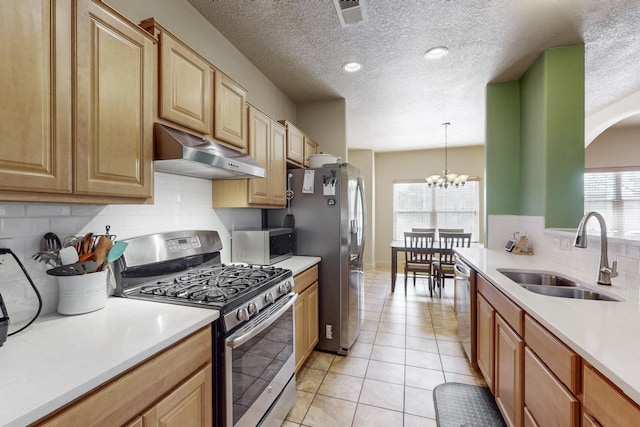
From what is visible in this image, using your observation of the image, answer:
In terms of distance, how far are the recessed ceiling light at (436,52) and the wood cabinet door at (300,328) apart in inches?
90.3

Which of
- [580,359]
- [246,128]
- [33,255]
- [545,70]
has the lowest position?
[580,359]

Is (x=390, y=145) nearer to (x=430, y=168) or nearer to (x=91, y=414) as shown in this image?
(x=430, y=168)

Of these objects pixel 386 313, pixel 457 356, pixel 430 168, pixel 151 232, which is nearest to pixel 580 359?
pixel 457 356

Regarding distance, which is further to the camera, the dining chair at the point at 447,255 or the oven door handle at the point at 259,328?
the dining chair at the point at 447,255

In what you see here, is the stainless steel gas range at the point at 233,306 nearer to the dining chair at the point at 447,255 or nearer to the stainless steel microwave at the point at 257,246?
the stainless steel microwave at the point at 257,246

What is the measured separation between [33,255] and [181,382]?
0.80 meters

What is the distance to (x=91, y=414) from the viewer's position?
0.75 metres

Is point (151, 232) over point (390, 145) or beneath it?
beneath

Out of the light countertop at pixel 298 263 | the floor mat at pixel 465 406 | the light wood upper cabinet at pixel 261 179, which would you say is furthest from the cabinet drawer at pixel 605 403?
the light wood upper cabinet at pixel 261 179

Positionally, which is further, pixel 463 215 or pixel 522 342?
pixel 463 215

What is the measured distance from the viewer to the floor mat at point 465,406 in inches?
69.4

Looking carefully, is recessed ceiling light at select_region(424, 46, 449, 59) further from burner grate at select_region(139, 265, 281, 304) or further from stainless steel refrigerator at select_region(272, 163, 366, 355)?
burner grate at select_region(139, 265, 281, 304)

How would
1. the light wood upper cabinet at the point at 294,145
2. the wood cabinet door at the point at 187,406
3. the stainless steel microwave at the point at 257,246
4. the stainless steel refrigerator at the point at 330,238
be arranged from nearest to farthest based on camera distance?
1. the wood cabinet door at the point at 187,406
2. the stainless steel microwave at the point at 257,246
3. the stainless steel refrigerator at the point at 330,238
4. the light wood upper cabinet at the point at 294,145

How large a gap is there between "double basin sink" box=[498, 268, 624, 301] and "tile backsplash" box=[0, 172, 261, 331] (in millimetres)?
2213
